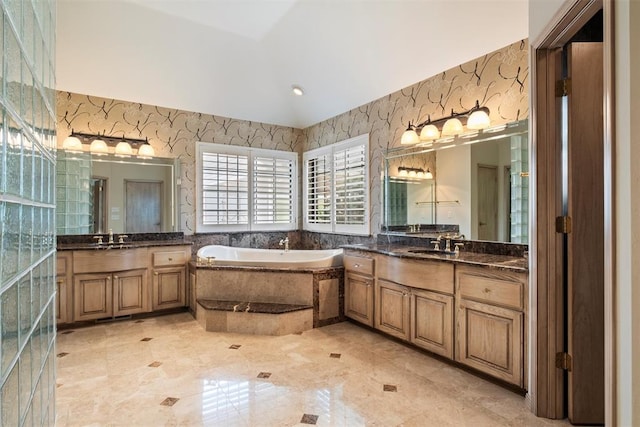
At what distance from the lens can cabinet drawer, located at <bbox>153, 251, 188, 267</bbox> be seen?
418 cm

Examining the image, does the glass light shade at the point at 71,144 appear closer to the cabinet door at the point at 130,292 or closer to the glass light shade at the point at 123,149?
the glass light shade at the point at 123,149

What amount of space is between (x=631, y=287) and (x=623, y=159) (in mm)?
430

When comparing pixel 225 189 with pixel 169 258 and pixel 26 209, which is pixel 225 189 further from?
pixel 26 209

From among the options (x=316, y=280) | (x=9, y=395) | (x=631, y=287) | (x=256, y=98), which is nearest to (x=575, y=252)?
(x=631, y=287)

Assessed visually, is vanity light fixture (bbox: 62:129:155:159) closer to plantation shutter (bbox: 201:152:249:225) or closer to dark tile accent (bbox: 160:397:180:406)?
plantation shutter (bbox: 201:152:249:225)

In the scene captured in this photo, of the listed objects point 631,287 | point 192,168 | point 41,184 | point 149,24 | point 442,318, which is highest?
point 149,24

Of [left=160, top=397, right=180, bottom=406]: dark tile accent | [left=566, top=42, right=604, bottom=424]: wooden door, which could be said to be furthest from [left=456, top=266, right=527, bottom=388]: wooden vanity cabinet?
[left=160, top=397, right=180, bottom=406]: dark tile accent

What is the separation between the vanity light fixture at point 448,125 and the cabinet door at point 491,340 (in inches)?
61.7

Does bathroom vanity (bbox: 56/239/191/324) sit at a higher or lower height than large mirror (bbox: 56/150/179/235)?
lower

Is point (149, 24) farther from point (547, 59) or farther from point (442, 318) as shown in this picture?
point (442, 318)

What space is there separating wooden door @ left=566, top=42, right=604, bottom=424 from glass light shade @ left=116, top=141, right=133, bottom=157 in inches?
177

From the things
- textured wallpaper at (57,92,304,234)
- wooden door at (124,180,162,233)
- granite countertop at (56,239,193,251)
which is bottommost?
granite countertop at (56,239,193,251)

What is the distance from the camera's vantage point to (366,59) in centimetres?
382

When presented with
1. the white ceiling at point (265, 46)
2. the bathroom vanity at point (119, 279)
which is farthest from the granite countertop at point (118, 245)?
the white ceiling at point (265, 46)
